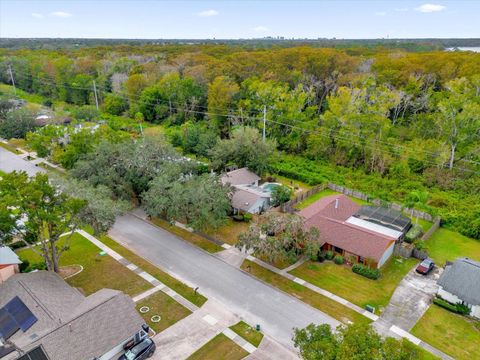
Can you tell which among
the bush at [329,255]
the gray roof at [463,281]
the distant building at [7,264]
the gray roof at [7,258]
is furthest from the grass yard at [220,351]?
the gray roof at [7,258]

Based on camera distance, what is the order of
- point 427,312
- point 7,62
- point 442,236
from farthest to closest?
1. point 7,62
2. point 442,236
3. point 427,312

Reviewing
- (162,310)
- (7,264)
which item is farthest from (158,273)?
(7,264)

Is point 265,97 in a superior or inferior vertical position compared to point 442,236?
superior

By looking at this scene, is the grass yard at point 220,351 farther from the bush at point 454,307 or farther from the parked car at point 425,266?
the parked car at point 425,266

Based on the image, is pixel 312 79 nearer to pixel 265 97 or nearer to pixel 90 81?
pixel 265 97

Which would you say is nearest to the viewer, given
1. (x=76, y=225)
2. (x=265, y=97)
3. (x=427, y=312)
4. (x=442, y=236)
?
(x=427, y=312)

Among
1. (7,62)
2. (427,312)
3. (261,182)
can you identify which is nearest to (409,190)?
(261,182)
